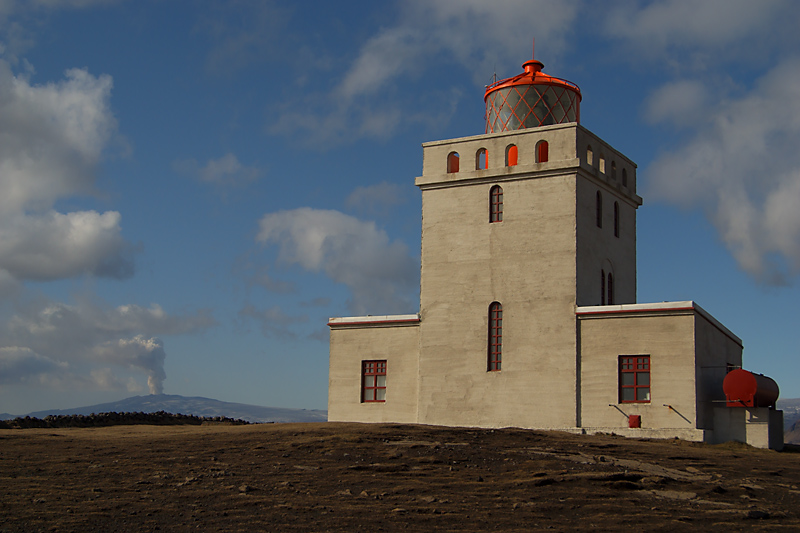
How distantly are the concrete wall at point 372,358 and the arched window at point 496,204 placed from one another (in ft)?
15.7

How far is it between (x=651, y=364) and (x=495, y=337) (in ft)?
17.5

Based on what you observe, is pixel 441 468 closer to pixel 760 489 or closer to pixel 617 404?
pixel 760 489

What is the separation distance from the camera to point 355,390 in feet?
106

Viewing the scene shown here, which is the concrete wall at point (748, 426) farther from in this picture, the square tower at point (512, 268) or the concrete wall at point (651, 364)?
the square tower at point (512, 268)

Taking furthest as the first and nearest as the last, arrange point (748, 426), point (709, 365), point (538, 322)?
point (538, 322)
point (709, 365)
point (748, 426)

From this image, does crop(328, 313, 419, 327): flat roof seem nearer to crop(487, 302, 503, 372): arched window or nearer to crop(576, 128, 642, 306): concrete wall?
crop(487, 302, 503, 372): arched window

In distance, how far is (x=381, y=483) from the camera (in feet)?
56.3

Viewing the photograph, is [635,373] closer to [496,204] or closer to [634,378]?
[634,378]

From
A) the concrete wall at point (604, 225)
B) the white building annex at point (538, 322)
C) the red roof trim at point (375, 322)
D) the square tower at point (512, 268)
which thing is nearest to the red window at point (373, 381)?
the white building annex at point (538, 322)

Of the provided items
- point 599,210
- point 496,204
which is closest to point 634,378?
point 599,210

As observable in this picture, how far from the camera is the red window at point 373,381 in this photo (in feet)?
105

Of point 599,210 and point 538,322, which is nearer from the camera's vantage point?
point 538,322

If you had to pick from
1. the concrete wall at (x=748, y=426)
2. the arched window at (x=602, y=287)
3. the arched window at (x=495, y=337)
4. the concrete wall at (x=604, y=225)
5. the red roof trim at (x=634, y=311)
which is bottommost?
the concrete wall at (x=748, y=426)

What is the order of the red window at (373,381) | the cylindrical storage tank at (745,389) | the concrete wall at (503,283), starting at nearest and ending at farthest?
1. the cylindrical storage tank at (745,389)
2. the concrete wall at (503,283)
3. the red window at (373,381)
